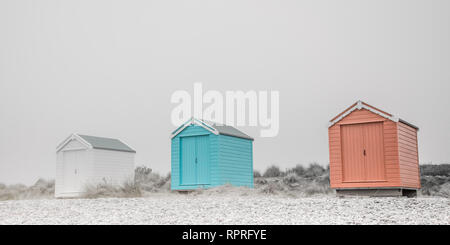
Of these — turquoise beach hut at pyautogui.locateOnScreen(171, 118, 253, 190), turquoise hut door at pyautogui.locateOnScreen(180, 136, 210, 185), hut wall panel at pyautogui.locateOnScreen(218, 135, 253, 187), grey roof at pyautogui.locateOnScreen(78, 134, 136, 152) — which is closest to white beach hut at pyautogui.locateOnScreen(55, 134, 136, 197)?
grey roof at pyautogui.locateOnScreen(78, 134, 136, 152)

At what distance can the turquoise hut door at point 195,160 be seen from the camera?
19234 mm

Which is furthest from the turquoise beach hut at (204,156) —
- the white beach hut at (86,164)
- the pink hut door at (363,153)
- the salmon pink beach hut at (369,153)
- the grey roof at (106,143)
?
the pink hut door at (363,153)

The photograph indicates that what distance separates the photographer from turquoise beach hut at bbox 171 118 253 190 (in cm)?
1912

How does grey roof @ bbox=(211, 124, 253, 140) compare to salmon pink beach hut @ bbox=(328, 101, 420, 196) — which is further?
grey roof @ bbox=(211, 124, 253, 140)

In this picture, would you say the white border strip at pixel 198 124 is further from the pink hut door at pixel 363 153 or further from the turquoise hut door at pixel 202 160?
the pink hut door at pixel 363 153

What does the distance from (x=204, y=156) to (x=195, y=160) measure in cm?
42

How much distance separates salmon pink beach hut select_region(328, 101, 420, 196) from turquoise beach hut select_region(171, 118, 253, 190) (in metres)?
5.27

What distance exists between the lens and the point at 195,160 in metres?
19.5

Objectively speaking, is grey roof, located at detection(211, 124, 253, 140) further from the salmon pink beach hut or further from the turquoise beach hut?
the salmon pink beach hut

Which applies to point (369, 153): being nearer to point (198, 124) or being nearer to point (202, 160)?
point (202, 160)
